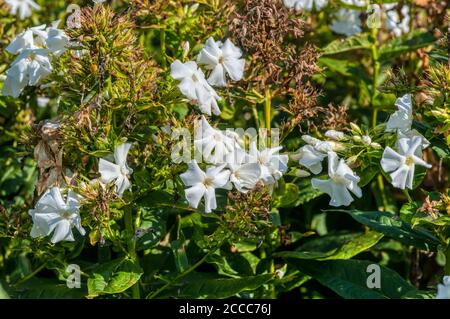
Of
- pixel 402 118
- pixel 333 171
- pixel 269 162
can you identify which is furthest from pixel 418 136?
pixel 269 162

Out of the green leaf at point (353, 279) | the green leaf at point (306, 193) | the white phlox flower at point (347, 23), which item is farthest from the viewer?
the white phlox flower at point (347, 23)

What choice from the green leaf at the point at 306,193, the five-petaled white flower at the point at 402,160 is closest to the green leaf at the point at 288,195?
the green leaf at the point at 306,193

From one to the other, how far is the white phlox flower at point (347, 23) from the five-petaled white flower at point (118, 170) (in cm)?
105

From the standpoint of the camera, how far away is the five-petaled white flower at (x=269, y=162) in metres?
1.77

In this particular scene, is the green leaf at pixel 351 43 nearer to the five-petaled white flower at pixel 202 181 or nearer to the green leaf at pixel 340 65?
the green leaf at pixel 340 65

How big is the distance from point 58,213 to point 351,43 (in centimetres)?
112

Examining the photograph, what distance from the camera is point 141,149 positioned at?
6.36 feet

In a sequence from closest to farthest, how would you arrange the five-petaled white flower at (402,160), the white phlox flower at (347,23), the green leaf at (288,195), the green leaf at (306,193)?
the five-petaled white flower at (402,160) → the green leaf at (288,195) → the green leaf at (306,193) → the white phlox flower at (347,23)

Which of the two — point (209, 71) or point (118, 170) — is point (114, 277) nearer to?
point (118, 170)

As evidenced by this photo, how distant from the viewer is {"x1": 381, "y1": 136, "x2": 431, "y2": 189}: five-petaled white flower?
167 cm

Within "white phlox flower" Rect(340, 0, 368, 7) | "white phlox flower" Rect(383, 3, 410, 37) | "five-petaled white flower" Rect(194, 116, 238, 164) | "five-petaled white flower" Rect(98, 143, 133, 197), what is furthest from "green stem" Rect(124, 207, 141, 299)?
"white phlox flower" Rect(383, 3, 410, 37)
